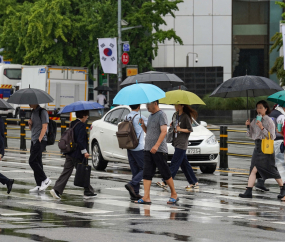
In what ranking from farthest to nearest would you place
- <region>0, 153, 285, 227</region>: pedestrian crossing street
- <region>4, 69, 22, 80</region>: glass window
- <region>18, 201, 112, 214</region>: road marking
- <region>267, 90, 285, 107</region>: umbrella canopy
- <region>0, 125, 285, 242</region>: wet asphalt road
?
1. <region>4, 69, 22, 80</region>: glass window
2. <region>267, 90, 285, 107</region>: umbrella canopy
3. <region>18, 201, 112, 214</region>: road marking
4. <region>0, 153, 285, 227</region>: pedestrian crossing street
5. <region>0, 125, 285, 242</region>: wet asphalt road

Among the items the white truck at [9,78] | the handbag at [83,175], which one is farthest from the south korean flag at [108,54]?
the handbag at [83,175]

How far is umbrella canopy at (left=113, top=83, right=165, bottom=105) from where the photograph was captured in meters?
9.67

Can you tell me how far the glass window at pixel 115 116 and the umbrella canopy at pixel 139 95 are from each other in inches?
199

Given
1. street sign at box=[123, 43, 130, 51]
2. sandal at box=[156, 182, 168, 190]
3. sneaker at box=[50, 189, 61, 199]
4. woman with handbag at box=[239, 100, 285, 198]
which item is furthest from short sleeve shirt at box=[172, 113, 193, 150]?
street sign at box=[123, 43, 130, 51]

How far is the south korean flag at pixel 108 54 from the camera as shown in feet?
107

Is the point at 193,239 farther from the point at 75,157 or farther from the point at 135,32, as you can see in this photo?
the point at 135,32

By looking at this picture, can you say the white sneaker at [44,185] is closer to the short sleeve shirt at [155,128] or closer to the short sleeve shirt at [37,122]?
the short sleeve shirt at [37,122]

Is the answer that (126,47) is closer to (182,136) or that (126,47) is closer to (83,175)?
(182,136)

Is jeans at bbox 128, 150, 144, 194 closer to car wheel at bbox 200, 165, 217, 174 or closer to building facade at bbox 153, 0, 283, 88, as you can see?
car wheel at bbox 200, 165, 217, 174

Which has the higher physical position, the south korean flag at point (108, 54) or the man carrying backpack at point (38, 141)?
the south korean flag at point (108, 54)

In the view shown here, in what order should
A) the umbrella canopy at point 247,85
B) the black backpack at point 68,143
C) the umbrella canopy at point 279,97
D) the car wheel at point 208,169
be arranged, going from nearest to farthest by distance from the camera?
1. the black backpack at point 68,143
2. the umbrella canopy at point 279,97
3. the umbrella canopy at point 247,85
4. the car wheel at point 208,169

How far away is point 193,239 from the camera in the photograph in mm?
6844

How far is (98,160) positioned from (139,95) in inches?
233

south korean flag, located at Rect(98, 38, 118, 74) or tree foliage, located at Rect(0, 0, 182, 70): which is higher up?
tree foliage, located at Rect(0, 0, 182, 70)
